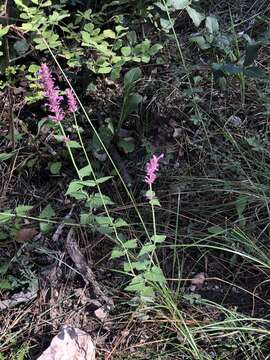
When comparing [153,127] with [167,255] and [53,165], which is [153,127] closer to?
[53,165]

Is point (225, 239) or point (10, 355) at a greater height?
point (225, 239)

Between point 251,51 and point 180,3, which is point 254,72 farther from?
point 180,3

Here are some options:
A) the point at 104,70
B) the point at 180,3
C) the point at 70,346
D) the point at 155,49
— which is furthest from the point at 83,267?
the point at 180,3

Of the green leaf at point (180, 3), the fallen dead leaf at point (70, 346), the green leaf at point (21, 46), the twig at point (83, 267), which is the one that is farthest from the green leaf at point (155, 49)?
the fallen dead leaf at point (70, 346)

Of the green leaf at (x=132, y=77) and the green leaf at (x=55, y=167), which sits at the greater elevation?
the green leaf at (x=132, y=77)

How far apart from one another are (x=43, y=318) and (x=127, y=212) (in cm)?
51

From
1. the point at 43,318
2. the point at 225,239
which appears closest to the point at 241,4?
the point at 225,239

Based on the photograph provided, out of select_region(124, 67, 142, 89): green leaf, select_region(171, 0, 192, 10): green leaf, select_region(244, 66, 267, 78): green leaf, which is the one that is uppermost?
select_region(171, 0, 192, 10): green leaf

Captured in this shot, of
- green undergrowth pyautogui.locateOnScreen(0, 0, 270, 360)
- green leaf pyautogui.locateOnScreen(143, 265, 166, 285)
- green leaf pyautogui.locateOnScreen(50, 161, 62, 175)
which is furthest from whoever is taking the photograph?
green leaf pyautogui.locateOnScreen(50, 161, 62, 175)

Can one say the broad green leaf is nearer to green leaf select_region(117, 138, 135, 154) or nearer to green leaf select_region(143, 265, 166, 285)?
green leaf select_region(117, 138, 135, 154)

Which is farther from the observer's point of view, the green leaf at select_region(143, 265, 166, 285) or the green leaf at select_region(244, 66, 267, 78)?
the green leaf at select_region(244, 66, 267, 78)

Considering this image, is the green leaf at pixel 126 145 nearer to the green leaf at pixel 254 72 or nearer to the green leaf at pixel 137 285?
the green leaf at pixel 254 72

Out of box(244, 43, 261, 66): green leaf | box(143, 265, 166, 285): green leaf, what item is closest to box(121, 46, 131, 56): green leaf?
box(244, 43, 261, 66): green leaf

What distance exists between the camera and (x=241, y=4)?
9.48 feet
